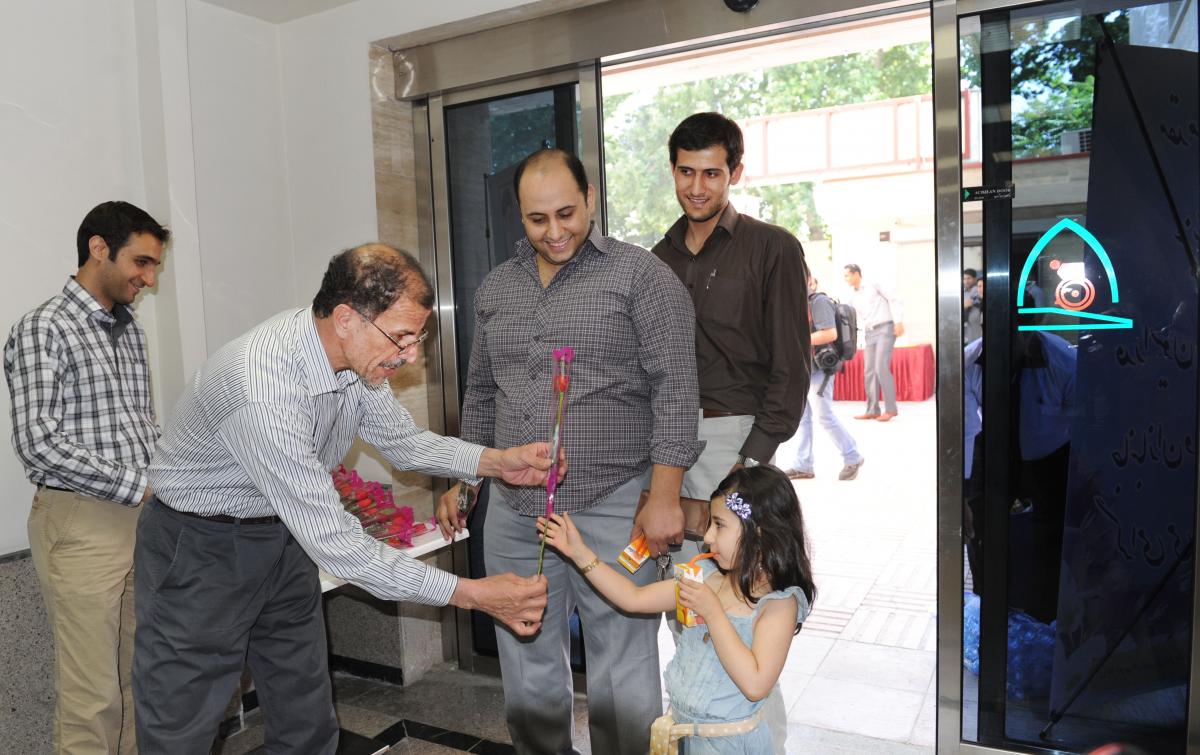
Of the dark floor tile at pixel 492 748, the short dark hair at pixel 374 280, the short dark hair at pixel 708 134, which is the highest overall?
the short dark hair at pixel 708 134

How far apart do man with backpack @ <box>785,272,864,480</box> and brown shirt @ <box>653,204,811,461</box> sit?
4.36 metres

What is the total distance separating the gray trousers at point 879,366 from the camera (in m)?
8.05

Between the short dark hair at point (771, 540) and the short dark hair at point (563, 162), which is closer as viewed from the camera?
the short dark hair at point (771, 540)

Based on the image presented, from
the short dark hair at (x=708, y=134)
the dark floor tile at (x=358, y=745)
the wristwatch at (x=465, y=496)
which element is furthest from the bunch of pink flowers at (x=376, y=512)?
the short dark hair at (x=708, y=134)

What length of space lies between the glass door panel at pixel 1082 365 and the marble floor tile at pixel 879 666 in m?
0.84

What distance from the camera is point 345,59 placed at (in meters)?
3.38

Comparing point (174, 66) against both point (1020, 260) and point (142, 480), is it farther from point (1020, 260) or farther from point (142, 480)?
point (1020, 260)

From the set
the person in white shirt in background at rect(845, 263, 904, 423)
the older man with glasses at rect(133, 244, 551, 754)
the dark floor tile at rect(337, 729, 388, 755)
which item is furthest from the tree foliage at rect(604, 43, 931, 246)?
the older man with glasses at rect(133, 244, 551, 754)

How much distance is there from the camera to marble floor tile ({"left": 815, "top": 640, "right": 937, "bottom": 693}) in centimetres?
341

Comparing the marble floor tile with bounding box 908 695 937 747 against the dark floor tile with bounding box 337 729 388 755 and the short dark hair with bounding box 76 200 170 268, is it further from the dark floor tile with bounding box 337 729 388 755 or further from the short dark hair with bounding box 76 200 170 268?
the short dark hair with bounding box 76 200 170 268

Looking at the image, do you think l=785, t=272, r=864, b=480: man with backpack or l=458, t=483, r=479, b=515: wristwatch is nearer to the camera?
l=458, t=483, r=479, b=515: wristwatch

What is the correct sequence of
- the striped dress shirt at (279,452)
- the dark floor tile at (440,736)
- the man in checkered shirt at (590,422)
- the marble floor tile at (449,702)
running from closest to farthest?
the striped dress shirt at (279,452) → the man in checkered shirt at (590,422) → the dark floor tile at (440,736) → the marble floor tile at (449,702)

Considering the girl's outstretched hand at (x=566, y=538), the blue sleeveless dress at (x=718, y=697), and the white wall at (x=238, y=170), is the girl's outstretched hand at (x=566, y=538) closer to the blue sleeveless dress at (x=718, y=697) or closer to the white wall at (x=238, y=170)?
the blue sleeveless dress at (x=718, y=697)

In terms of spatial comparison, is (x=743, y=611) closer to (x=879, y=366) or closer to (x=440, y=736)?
(x=440, y=736)
